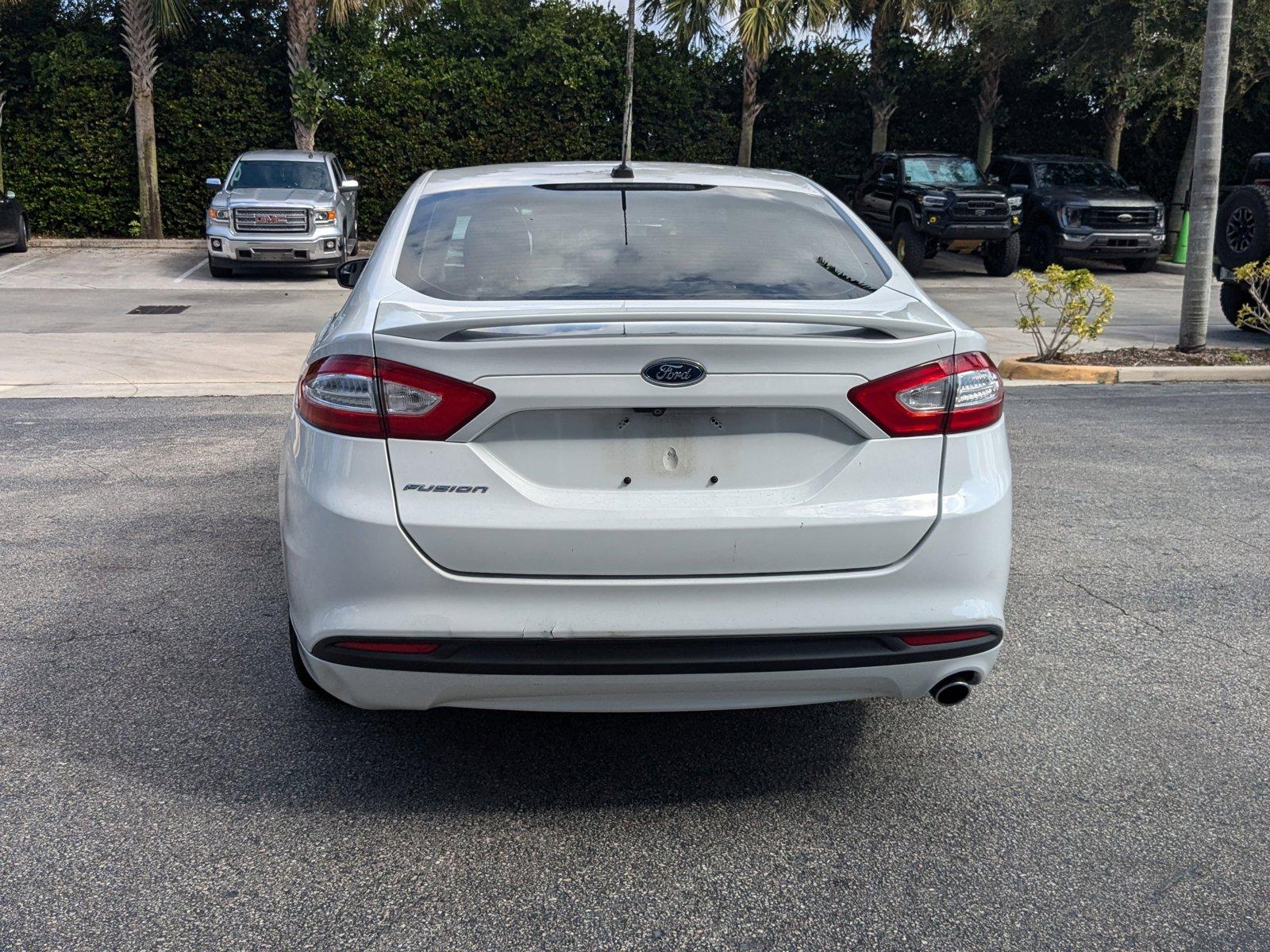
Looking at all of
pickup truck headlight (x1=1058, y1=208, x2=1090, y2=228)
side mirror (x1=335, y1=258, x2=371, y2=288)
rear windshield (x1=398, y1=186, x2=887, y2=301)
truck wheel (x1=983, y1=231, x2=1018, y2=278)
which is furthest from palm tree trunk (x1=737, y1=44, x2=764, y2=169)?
rear windshield (x1=398, y1=186, x2=887, y2=301)

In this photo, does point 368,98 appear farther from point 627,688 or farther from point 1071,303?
point 627,688

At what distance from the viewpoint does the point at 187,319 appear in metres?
14.8

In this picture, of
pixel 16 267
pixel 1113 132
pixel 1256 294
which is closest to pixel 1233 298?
pixel 1256 294

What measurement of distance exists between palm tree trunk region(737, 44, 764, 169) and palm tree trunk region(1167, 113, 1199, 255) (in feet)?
25.5

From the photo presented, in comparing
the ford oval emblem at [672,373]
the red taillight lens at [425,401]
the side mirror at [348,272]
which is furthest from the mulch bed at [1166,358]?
the red taillight lens at [425,401]

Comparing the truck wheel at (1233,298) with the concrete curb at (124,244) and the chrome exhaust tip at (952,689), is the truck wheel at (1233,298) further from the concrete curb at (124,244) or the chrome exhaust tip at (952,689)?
the concrete curb at (124,244)

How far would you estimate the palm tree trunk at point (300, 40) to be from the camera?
22125 millimetres

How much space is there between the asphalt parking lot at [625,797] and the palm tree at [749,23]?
1968cm

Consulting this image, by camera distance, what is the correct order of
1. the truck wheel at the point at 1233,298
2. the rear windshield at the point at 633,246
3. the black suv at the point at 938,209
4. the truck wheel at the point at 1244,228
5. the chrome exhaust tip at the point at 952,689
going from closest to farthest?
the chrome exhaust tip at the point at 952,689, the rear windshield at the point at 633,246, the truck wheel at the point at 1244,228, the truck wheel at the point at 1233,298, the black suv at the point at 938,209

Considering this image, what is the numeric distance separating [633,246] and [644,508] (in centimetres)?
99

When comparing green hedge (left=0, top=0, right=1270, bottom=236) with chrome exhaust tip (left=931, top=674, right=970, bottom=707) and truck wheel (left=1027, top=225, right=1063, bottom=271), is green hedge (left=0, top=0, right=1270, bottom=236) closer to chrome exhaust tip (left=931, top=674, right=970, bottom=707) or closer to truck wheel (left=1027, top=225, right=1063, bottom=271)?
truck wheel (left=1027, top=225, right=1063, bottom=271)

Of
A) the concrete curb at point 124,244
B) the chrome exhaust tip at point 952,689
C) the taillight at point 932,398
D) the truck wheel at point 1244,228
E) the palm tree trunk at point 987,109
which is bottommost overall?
the concrete curb at point 124,244

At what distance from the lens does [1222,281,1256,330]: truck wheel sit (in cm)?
1366

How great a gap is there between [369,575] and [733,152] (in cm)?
2327
